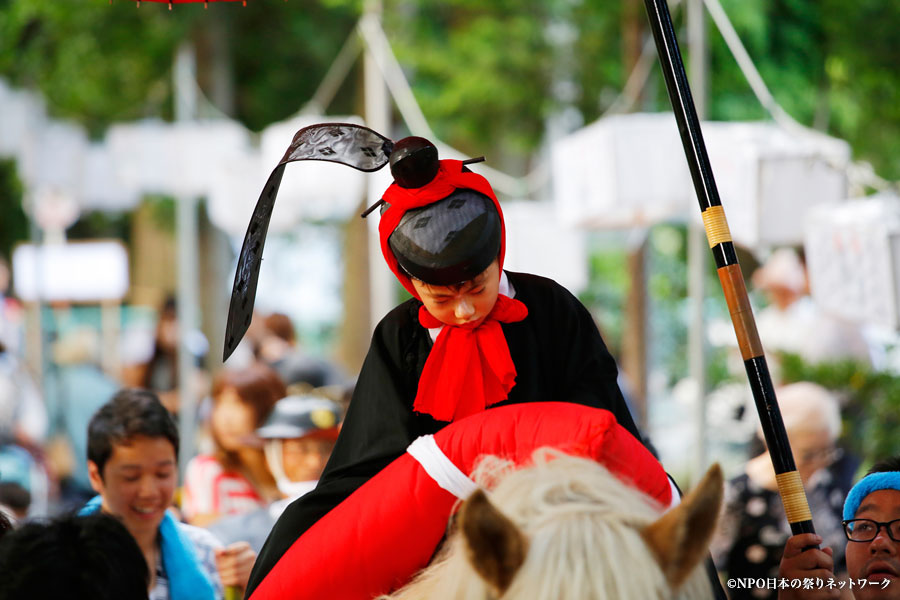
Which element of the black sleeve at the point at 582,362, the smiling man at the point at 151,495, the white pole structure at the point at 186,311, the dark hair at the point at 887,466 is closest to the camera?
the black sleeve at the point at 582,362

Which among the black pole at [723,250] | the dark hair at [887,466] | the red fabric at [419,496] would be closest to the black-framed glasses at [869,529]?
the dark hair at [887,466]

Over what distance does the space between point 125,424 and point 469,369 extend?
1.71m

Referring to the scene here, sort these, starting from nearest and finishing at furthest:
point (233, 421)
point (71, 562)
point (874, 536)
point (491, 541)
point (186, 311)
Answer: point (491, 541) → point (71, 562) → point (874, 536) → point (233, 421) → point (186, 311)

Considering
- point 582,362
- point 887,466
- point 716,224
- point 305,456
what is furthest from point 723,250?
point 305,456

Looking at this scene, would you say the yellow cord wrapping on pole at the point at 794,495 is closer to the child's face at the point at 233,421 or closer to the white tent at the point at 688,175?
the child's face at the point at 233,421

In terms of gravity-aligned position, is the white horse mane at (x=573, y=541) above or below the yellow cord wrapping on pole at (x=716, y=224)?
below

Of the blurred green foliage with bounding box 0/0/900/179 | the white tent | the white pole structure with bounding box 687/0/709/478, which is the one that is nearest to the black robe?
the white tent

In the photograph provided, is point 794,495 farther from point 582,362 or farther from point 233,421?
point 233,421

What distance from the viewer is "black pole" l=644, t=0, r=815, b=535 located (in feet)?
7.57

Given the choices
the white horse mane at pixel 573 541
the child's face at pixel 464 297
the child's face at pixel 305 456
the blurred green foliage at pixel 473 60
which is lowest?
the child's face at pixel 305 456

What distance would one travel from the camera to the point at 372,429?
219 centimetres

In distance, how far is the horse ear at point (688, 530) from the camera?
1583 mm

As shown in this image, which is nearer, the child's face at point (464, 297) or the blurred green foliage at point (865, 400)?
the child's face at point (464, 297)

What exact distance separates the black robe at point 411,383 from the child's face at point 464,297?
4.0 inches
